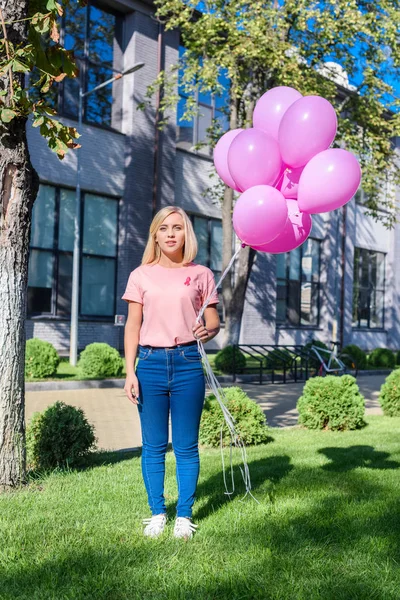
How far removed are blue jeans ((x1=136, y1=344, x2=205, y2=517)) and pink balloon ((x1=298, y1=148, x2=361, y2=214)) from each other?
1362 millimetres

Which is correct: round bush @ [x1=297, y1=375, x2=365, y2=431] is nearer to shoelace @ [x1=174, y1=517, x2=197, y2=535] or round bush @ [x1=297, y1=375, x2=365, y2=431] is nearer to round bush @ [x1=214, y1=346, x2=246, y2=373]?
shoelace @ [x1=174, y1=517, x2=197, y2=535]

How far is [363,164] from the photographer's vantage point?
15797 millimetres

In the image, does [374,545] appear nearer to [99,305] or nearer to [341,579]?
[341,579]

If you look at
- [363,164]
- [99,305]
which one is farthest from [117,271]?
[363,164]

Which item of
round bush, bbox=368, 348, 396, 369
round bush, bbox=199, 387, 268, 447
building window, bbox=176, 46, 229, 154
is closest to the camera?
round bush, bbox=199, 387, 268, 447

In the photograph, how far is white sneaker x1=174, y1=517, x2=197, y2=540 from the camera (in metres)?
3.86

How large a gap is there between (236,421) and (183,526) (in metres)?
3.53

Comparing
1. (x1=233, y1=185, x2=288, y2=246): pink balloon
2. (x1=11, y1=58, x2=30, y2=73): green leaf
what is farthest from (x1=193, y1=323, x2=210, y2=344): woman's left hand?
(x1=11, y1=58, x2=30, y2=73): green leaf

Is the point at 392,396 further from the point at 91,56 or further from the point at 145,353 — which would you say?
the point at 91,56

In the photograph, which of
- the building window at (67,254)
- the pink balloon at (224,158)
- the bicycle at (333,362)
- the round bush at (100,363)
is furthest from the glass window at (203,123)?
the pink balloon at (224,158)

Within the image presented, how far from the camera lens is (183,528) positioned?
388cm

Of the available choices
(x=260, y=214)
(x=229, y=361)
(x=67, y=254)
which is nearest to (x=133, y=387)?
(x=260, y=214)

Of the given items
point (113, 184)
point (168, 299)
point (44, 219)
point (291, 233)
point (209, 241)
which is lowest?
point (168, 299)

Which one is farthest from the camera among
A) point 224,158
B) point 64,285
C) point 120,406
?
point 64,285
